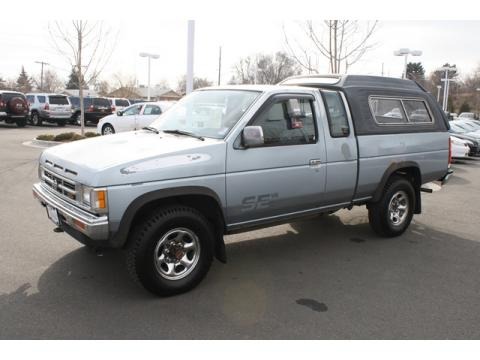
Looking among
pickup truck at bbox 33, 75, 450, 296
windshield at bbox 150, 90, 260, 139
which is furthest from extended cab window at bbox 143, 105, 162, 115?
windshield at bbox 150, 90, 260, 139

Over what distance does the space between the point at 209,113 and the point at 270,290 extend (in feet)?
6.49

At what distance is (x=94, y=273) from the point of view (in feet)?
14.9

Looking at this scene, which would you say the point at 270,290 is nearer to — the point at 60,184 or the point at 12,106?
the point at 60,184

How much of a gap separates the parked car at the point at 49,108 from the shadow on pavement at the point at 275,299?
21.6 m

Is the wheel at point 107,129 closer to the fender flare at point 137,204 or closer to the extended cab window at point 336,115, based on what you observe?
Result: the extended cab window at point 336,115

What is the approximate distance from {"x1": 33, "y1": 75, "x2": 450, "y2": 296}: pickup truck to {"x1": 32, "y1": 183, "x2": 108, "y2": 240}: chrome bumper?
11 mm

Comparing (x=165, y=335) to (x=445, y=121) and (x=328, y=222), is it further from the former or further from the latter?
(x=445, y=121)

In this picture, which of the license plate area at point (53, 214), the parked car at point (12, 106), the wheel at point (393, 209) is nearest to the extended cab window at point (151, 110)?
the parked car at point (12, 106)

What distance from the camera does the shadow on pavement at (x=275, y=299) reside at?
348cm

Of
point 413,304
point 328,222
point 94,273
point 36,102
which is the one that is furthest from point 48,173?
point 36,102

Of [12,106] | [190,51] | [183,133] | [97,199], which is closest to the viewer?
[97,199]

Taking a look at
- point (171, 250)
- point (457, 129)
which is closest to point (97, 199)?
point (171, 250)

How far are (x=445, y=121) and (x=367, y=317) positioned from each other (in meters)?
4.10

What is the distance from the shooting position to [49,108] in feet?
79.7
